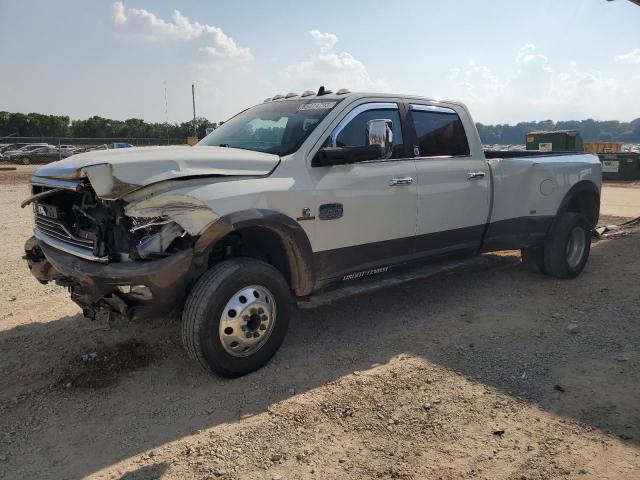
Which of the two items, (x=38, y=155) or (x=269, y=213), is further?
(x=38, y=155)

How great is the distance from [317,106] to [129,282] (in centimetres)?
218

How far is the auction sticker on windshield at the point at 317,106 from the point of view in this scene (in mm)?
4382

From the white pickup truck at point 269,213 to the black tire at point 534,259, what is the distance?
2.49 feet

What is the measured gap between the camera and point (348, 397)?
3496 mm

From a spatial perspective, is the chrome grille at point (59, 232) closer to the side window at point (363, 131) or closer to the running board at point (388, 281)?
the running board at point (388, 281)

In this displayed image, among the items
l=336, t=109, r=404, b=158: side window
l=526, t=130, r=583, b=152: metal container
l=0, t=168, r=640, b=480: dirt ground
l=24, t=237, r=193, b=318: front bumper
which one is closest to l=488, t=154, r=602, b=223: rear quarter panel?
l=0, t=168, r=640, b=480: dirt ground

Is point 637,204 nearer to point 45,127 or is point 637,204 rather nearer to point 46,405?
point 46,405

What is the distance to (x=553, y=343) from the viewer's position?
173 inches

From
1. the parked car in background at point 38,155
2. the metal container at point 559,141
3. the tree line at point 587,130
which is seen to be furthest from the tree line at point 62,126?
the tree line at point 587,130

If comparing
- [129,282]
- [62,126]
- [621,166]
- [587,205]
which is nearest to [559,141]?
[621,166]

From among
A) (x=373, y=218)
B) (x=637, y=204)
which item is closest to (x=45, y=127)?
(x=637, y=204)

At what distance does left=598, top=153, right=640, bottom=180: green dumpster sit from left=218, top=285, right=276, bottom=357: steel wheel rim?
2282cm

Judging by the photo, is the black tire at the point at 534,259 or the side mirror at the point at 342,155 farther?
the black tire at the point at 534,259

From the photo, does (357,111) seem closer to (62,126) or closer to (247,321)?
(247,321)
